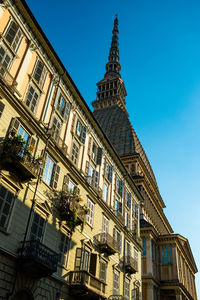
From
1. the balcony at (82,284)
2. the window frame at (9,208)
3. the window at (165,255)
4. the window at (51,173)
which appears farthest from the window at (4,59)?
the window at (165,255)

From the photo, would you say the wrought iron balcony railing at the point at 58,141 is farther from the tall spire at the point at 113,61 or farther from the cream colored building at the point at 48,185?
the tall spire at the point at 113,61

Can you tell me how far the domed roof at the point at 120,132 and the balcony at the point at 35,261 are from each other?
50.1 m

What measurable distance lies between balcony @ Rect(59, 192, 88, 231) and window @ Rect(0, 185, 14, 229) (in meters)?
5.22

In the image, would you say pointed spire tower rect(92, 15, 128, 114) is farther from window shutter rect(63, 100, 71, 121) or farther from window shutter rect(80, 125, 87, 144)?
window shutter rect(63, 100, 71, 121)

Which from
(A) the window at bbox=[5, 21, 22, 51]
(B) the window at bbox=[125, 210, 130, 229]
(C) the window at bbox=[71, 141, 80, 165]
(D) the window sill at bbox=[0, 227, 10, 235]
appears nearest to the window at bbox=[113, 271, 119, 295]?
(B) the window at bbox=[125, 210, 130, 229]

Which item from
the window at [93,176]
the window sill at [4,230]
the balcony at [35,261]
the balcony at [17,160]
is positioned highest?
the window at [93,176]

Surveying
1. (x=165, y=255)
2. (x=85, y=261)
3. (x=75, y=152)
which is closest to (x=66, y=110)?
(x=75, y=152)

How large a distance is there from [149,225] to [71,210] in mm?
29611

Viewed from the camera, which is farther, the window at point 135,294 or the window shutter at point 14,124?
the window at point 135,294

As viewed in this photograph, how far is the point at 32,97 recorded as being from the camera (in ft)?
74.5

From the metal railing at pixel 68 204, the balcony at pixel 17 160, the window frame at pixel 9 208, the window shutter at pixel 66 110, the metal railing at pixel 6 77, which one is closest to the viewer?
the window frame at pixel 9 208

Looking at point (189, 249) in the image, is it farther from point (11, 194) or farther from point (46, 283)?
point (11, 194)

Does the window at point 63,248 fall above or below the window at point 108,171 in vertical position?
below

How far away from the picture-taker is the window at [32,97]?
22.2 m
